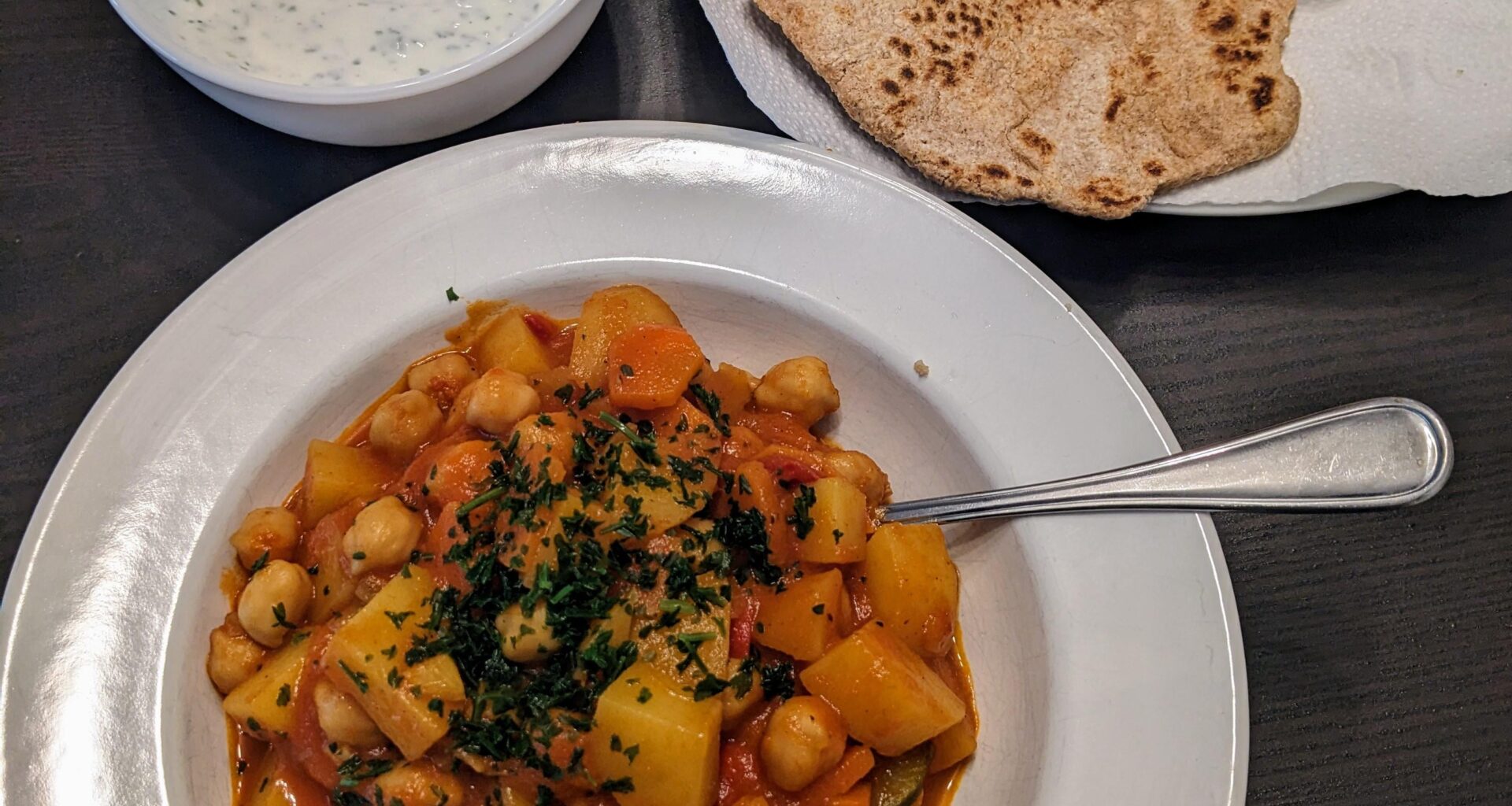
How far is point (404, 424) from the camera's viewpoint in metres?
2.42

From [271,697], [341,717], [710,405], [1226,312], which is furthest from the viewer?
[1226,312]

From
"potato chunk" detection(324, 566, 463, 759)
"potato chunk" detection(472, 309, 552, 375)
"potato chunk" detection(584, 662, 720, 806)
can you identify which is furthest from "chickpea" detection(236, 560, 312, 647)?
"potato chunk" detection(584, 662, 720, 806)

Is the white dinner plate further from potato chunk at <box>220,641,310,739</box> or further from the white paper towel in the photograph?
the white paper towel

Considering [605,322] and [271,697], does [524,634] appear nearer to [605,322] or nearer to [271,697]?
[271,697]

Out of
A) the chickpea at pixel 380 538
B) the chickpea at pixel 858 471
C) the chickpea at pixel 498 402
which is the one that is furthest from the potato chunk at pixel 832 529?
the chickpea at pixel 380 538

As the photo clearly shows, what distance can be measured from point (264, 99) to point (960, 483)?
2.15 m

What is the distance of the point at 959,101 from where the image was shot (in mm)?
2738

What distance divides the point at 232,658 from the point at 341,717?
0.39 metres

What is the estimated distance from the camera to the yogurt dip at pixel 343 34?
2.71 m

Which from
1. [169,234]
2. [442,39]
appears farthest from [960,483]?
[169,234]

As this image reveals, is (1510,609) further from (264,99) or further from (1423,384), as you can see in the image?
(264,99)

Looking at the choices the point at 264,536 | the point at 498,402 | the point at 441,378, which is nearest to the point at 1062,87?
the point at 498,402

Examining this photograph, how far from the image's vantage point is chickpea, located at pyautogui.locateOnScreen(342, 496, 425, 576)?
2148mm

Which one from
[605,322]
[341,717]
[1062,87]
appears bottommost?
[341,717]
